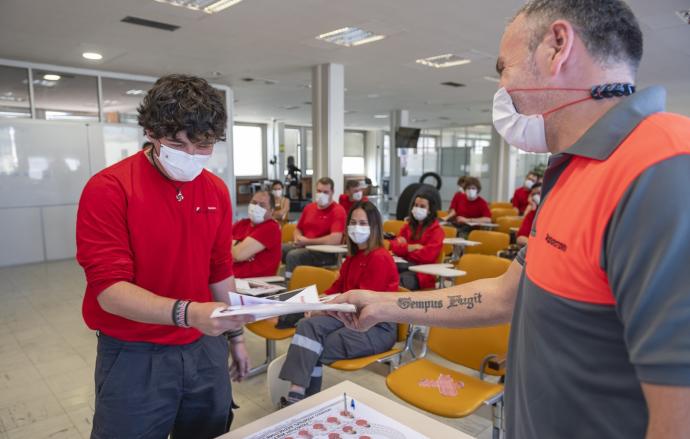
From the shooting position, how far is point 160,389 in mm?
1355

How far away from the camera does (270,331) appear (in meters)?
3.05

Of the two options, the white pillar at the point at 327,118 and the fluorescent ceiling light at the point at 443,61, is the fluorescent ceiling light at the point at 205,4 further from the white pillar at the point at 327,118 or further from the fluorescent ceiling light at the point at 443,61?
the fluorescent ceiling light at the point at 443,61

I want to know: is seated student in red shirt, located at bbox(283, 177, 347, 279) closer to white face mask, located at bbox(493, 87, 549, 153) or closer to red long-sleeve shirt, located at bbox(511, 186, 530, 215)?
white face mask, located at bbox(493, 87, 549, 153)

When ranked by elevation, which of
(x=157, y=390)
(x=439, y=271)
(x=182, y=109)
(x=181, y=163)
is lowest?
(x=439, y=271)

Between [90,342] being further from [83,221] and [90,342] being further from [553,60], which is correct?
[553,60]

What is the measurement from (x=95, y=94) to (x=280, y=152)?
9.87 m

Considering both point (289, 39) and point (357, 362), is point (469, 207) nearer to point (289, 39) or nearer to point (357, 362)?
point (289, 39)

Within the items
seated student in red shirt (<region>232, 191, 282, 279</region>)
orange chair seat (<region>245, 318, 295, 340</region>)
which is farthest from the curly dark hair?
seated student in red shirt (<region>232, 191, 282, 279</region>)

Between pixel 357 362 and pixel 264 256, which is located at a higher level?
pixel 264 256

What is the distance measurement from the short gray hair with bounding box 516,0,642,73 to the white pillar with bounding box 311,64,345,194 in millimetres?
6523

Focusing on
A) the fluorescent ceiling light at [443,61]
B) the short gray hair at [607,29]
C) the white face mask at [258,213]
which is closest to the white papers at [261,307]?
the short gray hair at [607,29]

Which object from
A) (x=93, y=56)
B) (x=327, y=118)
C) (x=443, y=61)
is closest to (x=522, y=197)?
(x=443, y=61)

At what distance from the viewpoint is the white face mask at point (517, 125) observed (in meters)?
1.00

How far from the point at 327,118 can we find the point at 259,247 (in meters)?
3.91
